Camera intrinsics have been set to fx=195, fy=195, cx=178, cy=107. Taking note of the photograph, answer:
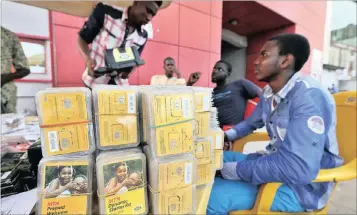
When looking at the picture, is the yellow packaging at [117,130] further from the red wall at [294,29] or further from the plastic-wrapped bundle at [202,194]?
the red wall at [294,29]

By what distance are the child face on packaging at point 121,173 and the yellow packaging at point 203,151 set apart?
171 millimetres

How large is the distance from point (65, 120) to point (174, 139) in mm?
216

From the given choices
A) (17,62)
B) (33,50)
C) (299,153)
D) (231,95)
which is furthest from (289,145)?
(17,62)

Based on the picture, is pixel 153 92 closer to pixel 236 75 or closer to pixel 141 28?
pixel 141 28

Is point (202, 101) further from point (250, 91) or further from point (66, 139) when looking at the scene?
point (250, 91)

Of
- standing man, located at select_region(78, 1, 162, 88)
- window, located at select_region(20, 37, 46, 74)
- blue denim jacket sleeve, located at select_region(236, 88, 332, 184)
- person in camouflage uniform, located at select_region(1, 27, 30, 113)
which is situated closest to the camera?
blue denim jacket sleeve, located at select_region(236, 88, 332, 184)

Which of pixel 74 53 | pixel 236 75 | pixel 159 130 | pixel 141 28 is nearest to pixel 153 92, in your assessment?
pixel 159 130

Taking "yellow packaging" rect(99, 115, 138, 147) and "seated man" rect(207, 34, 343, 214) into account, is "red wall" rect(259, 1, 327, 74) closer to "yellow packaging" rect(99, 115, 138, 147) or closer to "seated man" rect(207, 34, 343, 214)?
"seated man" rect(207, 34, 343, 214)

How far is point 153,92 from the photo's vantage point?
39cm

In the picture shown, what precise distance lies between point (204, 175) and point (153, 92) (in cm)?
26

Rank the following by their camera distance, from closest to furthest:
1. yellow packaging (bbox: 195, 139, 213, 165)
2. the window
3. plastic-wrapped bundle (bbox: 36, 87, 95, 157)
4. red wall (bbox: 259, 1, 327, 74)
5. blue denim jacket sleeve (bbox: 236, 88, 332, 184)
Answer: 1. plastic-wrapped bundle (bbox: 36, 87, 95, 157)
2. yellow packaging (bbox: 195, 139, 213, 165)
3. blue denim jacket sleeve (bbox: 236, 88, 332, 184)
4. the window
5. red wall (bbox: 259, 1, 327, 74)

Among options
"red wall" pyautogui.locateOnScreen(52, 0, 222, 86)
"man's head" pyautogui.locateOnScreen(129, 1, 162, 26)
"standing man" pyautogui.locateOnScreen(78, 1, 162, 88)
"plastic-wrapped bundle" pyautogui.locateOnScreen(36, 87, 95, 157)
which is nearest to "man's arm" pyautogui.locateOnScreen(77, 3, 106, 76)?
"standing man" pyautogui.locateOnScreen(78, 1, 162, 88)

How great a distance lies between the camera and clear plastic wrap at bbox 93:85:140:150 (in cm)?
39

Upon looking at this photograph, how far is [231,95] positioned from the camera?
→ 1.58 m
